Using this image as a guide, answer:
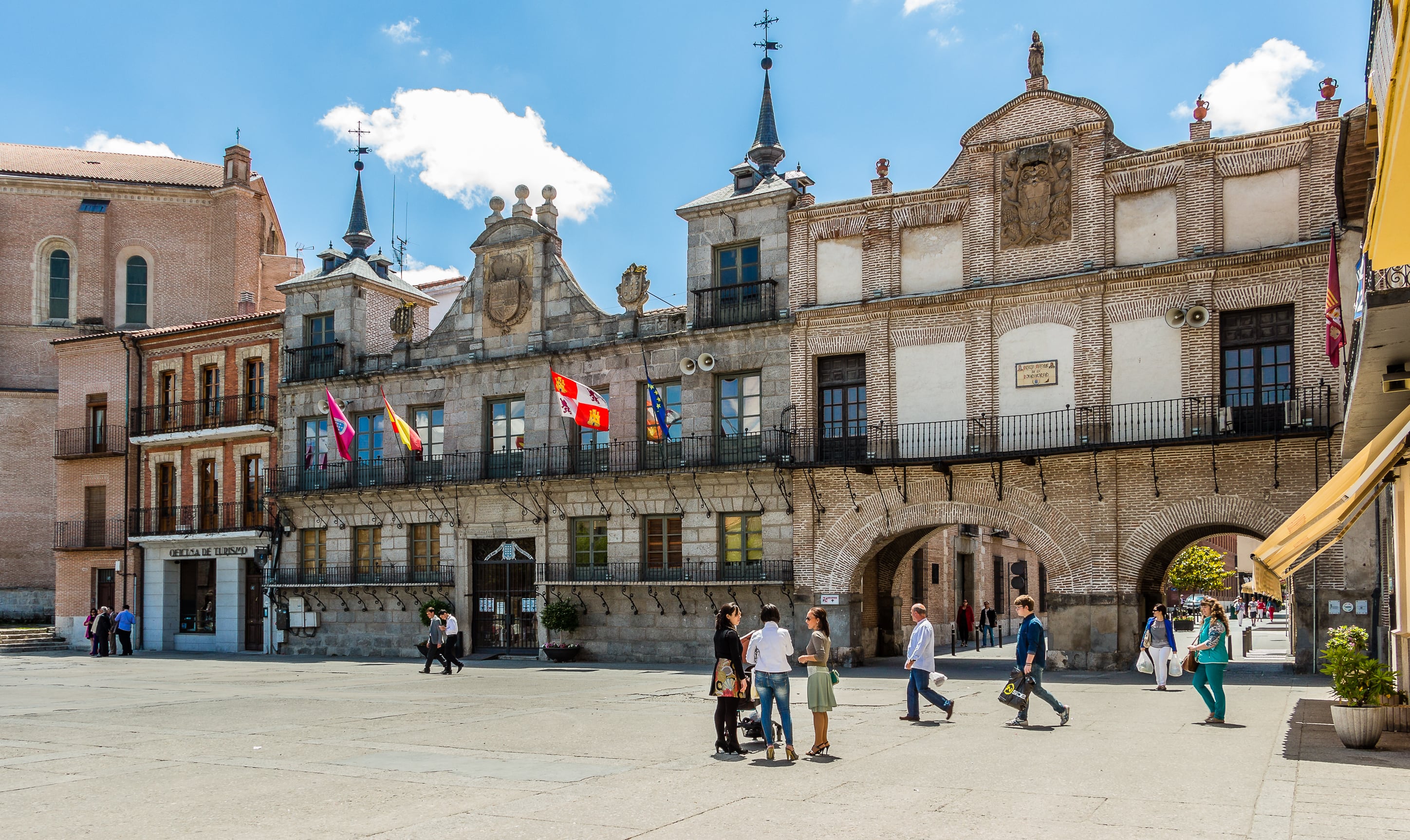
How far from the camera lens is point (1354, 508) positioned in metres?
14.7

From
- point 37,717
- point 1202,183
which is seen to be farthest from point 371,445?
point 1202,183

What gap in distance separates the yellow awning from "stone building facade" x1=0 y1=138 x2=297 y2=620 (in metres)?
41.7

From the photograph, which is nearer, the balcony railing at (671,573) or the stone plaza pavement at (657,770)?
the stone plaza pavement at (657,770)

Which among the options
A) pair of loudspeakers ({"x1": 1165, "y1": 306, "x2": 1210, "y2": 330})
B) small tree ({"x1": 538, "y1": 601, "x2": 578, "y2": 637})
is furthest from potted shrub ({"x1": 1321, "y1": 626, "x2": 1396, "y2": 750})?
small tree ({"x1": 538, "y1": 601, "x2": 578, "y2": 637})

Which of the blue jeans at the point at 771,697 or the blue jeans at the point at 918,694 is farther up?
the blue jeans at the point at 771,697

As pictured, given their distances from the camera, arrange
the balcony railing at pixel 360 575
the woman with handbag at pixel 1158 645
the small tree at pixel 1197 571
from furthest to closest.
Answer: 1. the small tree at pixel 1197 571
2. the balcony railing at pixel 360 575
3. the woman with handbag at pixel 1158 645

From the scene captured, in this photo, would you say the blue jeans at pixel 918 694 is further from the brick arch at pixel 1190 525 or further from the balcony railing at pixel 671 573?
the balcony railing at pixel 671 573

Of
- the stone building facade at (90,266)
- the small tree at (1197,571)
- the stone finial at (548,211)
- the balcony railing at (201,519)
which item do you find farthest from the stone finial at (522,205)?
the small tree at (1197,571)

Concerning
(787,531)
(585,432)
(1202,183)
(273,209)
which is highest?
(273,209)

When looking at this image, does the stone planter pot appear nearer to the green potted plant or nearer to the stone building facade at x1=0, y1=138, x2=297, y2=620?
the green potted plant

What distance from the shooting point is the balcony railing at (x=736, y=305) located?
28.6 meters

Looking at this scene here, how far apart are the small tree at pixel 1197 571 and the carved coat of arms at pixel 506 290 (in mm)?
28587

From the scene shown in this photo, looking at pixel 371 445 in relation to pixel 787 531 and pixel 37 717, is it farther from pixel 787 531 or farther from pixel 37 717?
pixel 37 717

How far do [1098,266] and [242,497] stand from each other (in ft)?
84.6
